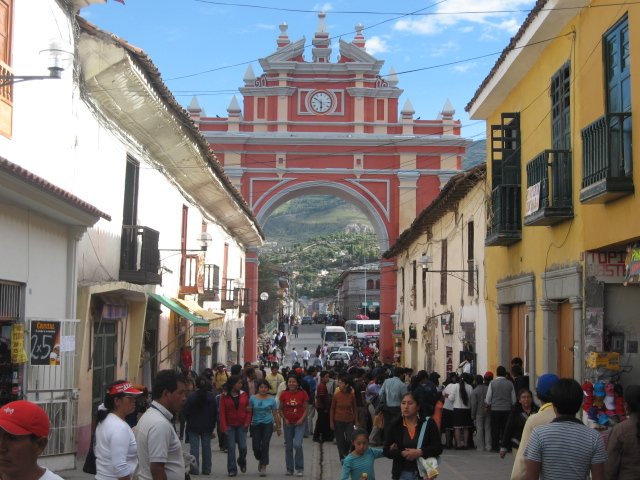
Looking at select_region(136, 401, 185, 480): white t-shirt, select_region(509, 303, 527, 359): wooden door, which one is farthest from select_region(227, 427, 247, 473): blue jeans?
select_region(136, 401, 185, 480): white t-shirt

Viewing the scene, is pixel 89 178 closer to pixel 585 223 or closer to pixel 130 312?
pixel 130 312

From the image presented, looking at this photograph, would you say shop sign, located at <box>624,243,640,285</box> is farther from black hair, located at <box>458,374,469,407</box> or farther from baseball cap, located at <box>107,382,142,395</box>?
black hair, located at <box>458,374,469,407</box>

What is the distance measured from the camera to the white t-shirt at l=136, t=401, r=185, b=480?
611 centimetres

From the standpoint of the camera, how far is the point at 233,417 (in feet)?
41.9

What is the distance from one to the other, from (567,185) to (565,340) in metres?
2.16

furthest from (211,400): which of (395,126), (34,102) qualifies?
(395,126)

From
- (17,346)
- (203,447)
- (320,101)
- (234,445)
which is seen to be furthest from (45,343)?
(320,101)

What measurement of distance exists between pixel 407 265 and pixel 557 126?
2137 cm

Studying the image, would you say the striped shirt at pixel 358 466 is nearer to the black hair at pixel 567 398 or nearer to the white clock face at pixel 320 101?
the black hair at pixel 567 398

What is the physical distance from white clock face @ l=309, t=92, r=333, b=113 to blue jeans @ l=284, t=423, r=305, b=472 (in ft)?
101

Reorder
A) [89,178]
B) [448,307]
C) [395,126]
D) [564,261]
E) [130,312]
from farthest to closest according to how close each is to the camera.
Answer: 1. [395,126]
2. [448,307]
3. [130,312]
4. [89,178]
5. [564,261]

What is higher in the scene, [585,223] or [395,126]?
[395,126]

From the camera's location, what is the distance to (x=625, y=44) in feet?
33.7

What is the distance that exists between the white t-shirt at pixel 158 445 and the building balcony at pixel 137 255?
9022 mm
